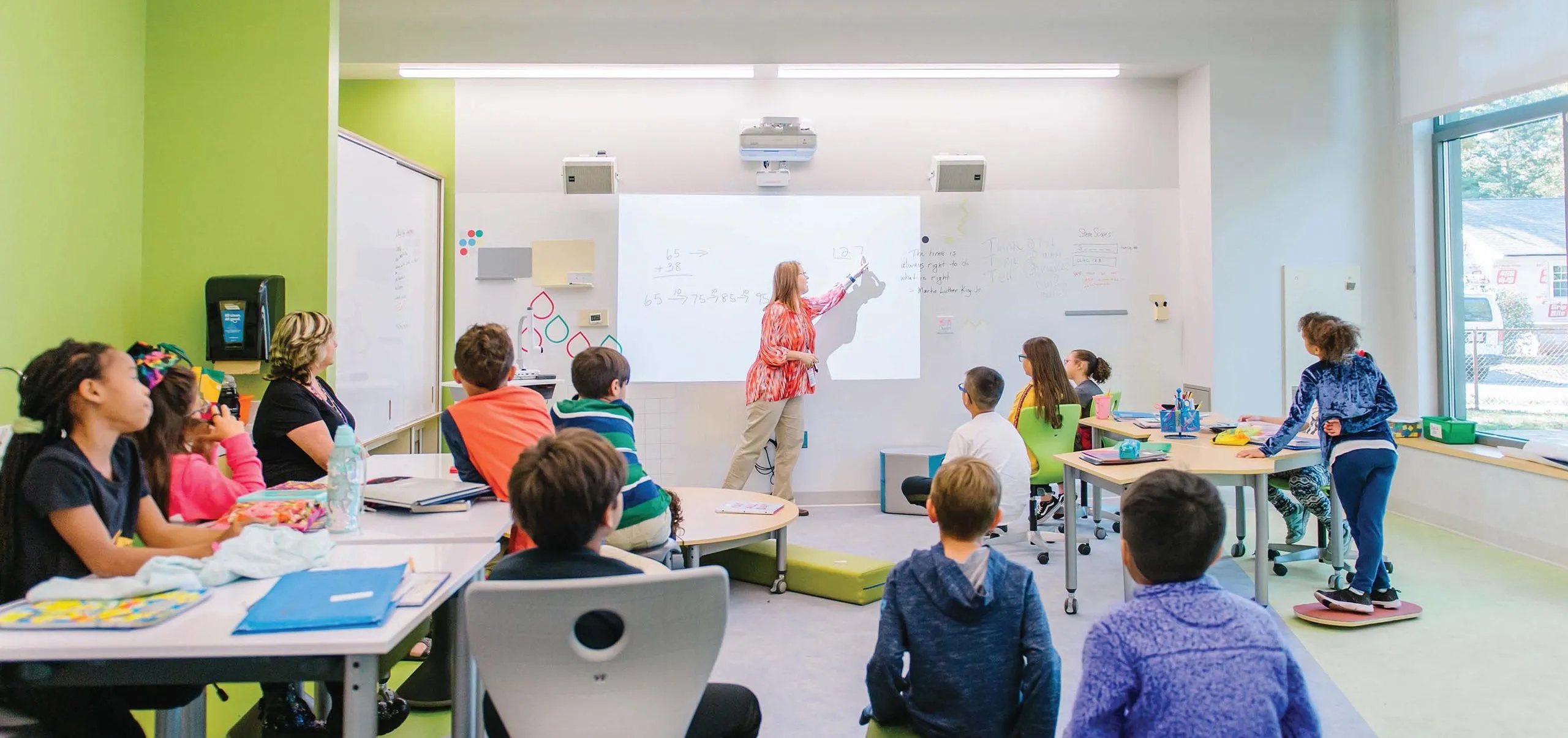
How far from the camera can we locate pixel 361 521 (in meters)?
2.40

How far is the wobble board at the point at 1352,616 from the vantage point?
360cm

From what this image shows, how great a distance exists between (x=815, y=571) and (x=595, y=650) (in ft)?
8.46

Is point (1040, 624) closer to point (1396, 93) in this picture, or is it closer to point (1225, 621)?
point (1225, 621)

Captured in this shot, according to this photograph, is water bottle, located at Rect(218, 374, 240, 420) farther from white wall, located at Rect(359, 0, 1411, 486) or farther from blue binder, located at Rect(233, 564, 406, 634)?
white wall, located at Rect(359, 0, 1411, 486)

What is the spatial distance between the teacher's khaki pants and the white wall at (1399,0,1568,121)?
14.1 feet

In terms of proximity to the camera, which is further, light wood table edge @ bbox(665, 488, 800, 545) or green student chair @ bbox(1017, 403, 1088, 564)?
green student chair @ bbox(1017, 403, 1088, 564)

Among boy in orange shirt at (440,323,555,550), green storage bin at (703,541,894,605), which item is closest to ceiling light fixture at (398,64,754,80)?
green storage bin at (703,541,894,605)

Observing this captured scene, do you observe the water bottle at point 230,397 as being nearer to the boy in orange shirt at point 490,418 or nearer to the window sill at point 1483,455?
the boy in orange shirt at point 490,418

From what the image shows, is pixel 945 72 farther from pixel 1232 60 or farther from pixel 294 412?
pixel 294 412

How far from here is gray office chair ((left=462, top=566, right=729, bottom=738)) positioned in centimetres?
148

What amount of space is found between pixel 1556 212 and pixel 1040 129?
113 inches

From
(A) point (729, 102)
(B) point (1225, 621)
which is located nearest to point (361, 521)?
(B) point (1225, 621)

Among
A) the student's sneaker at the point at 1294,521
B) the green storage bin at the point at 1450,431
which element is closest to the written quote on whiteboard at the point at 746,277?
the student's sneaker at the point at 1294,521

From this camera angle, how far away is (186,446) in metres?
2.54
